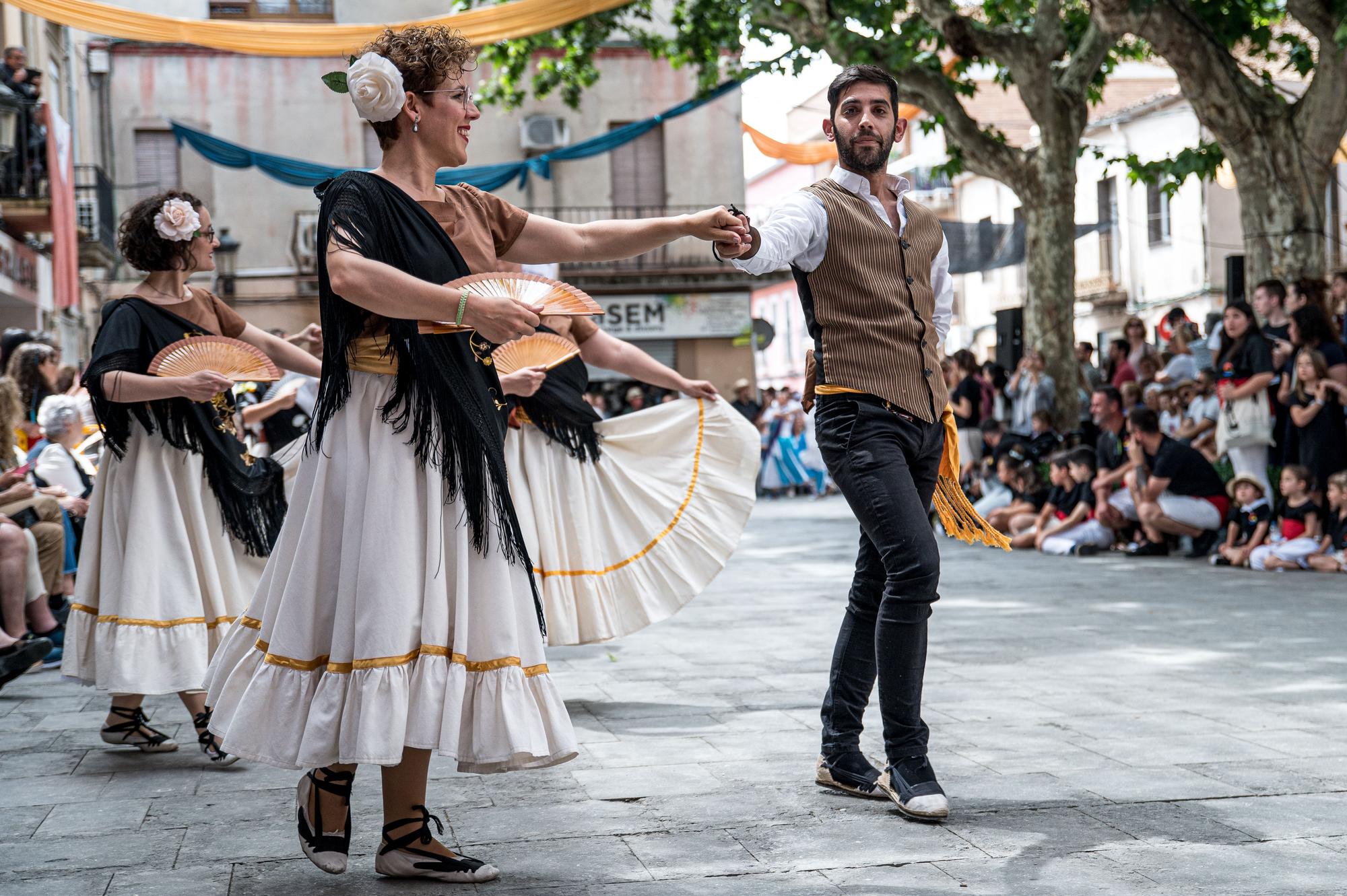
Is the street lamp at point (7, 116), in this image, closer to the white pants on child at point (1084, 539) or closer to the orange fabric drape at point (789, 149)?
the white pants on child at point (1084, 539)

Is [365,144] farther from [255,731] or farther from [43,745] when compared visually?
[255,731]

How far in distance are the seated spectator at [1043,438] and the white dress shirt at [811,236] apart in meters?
12.0

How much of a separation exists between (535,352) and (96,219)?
21.0 metres

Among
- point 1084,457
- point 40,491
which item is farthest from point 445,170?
point 40,491

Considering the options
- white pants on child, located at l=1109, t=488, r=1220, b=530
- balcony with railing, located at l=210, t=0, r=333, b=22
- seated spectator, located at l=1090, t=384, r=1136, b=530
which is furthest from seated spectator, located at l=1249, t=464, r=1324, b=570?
balcony with railing, located at l=210, t=0, r=333, b=22

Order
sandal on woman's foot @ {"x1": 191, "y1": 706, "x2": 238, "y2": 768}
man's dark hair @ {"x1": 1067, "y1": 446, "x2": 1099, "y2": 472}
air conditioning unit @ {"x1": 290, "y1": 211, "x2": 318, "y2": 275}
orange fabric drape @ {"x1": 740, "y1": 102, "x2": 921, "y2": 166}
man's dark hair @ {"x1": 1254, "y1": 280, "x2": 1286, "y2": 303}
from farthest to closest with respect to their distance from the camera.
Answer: air conditioning unit @ {"x1": 290, "y1": 211, "x2": 318, "y2": 275} < orange fabric drape @ {"x1": 740, "y1": 102, "x2": 921, "y2": 166} < man's dark hair @ {"x1": 1067, "y1": 446, "x2": 1099, "y2": 472} < man's dark hair @ {"x1": 1254, "y1": 280, "x2": 1286, "y2": 303} < sandal on woman's foot @ {"x1": 191, "y1": 706, "x2": 238, "y2": 768}

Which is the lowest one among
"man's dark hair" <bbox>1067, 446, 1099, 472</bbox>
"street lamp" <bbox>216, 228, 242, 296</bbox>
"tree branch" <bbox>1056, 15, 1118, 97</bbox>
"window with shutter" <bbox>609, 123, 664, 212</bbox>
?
"man's dark hair" <bbox>1067, 446, 1099, 472</bbox>

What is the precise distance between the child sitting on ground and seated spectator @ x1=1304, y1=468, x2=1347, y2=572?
10.2ft

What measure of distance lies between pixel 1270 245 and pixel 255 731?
516 inches

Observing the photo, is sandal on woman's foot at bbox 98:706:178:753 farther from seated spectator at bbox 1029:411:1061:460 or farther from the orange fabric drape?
the orange fabric drape

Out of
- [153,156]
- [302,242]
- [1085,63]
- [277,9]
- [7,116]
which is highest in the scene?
[277,9]

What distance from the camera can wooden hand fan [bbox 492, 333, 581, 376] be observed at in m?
5.81

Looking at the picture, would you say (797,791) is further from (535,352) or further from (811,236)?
(535,352)

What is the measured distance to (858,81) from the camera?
4617mm
